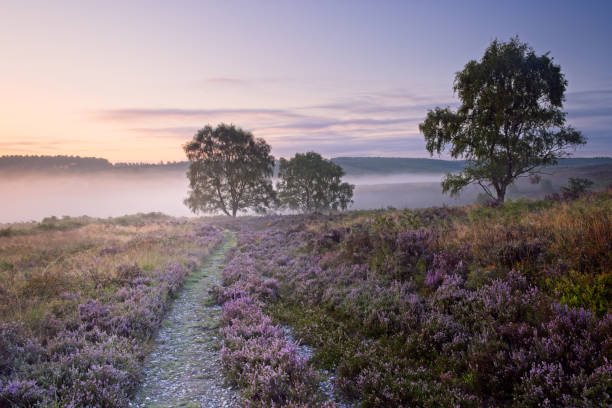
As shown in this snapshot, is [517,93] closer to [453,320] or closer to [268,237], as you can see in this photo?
[268,237]

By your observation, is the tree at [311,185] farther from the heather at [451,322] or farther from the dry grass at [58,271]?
the heather at [451,322]

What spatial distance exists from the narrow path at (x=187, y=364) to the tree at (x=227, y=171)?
46600 mm

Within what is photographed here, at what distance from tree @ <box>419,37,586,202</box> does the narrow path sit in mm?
23650

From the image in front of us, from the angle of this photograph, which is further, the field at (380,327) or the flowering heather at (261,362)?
the flowering heather at (261,362)

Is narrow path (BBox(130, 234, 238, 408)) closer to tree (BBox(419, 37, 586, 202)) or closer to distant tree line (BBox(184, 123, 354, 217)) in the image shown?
tree (BBox(419, 37, 586, 202))

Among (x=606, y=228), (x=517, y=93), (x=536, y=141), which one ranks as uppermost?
(x=517, y=93)

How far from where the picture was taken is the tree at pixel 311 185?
2309 inches

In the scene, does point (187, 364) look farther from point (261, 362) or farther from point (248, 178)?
point (248, 178)

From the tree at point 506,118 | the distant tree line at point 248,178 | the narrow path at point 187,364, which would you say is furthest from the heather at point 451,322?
the distant tree line at point 248,178

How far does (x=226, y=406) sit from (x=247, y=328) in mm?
2542

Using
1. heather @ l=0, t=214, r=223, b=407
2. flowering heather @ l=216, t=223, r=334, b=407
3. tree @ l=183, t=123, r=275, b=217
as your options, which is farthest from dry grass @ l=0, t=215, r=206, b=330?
tree @ l=183, t=123, r=275, b=217

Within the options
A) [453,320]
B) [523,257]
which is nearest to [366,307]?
[453,320]

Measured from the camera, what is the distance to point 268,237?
23.5 m

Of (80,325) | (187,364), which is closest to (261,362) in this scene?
(187,364)
